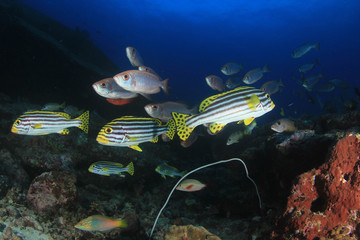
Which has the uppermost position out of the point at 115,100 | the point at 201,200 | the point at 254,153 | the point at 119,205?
the point at 115,100

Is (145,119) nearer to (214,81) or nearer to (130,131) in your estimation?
(130,131)

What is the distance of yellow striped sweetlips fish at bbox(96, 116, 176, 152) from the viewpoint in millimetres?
3537

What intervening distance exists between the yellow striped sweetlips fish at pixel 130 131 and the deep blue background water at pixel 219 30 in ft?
98.3

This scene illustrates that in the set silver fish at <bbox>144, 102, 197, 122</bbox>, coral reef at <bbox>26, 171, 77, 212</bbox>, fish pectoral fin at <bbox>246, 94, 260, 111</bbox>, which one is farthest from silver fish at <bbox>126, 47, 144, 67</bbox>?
fish pectoral fin at <bbox>246, 94, 260, 111</bbox>

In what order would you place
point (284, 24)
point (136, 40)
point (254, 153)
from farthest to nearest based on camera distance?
1. point (136, 40)
2. point (284, 24)
3. point (254, 153)

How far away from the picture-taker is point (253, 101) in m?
2.68

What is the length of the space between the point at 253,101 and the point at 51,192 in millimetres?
4463

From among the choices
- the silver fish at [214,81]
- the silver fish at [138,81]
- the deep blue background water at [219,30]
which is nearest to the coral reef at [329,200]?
the silver fish at [138,81]

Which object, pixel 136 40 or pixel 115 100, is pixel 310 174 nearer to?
pixel 115 100

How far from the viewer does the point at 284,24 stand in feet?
172

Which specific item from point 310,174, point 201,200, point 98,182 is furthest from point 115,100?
point 310,174

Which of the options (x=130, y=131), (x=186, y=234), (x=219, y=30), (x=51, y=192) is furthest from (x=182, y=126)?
(x=219, y=30)

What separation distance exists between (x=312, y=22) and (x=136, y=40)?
65.9 m

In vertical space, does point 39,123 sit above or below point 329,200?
above
